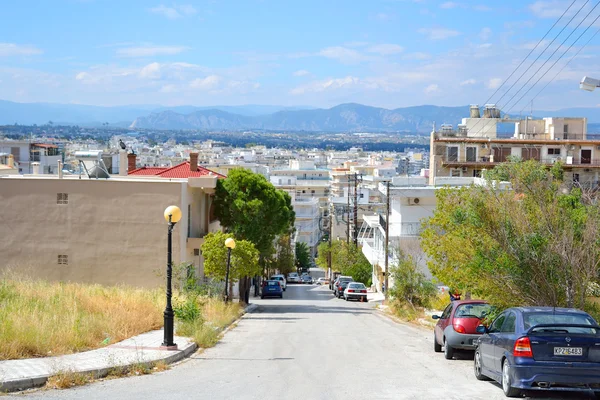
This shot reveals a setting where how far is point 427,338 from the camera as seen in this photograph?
26.4m

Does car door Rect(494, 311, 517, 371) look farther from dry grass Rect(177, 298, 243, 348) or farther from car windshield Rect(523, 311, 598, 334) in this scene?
dry grass Rect(177, 298, 243, 348)

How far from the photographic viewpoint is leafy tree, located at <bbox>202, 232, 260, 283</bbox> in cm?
3750

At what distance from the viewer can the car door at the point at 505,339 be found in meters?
13.5

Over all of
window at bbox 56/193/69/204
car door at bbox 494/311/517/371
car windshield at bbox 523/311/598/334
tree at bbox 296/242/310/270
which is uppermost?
window at bbox 56/193/69/204

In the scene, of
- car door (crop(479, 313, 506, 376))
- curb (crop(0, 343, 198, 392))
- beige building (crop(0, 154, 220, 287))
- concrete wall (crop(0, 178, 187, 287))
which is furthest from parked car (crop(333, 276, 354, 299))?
car door (crop(479, 313, 506, 376))

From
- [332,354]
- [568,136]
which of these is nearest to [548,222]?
[332,354]

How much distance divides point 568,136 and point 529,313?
80004 millimetres

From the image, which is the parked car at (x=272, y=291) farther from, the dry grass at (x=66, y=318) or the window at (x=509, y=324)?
the window at (x=509, y=324)

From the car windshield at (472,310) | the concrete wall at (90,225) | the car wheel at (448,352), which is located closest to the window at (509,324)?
the car wheel at (448,352)

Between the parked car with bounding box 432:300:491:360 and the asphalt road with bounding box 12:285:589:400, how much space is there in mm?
378

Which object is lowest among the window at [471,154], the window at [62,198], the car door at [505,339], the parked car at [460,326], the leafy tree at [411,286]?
the leafy tree at [411,286]

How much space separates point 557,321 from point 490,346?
1.57m

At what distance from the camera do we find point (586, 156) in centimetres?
8481

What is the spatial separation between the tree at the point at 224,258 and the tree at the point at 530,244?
15.6 m
